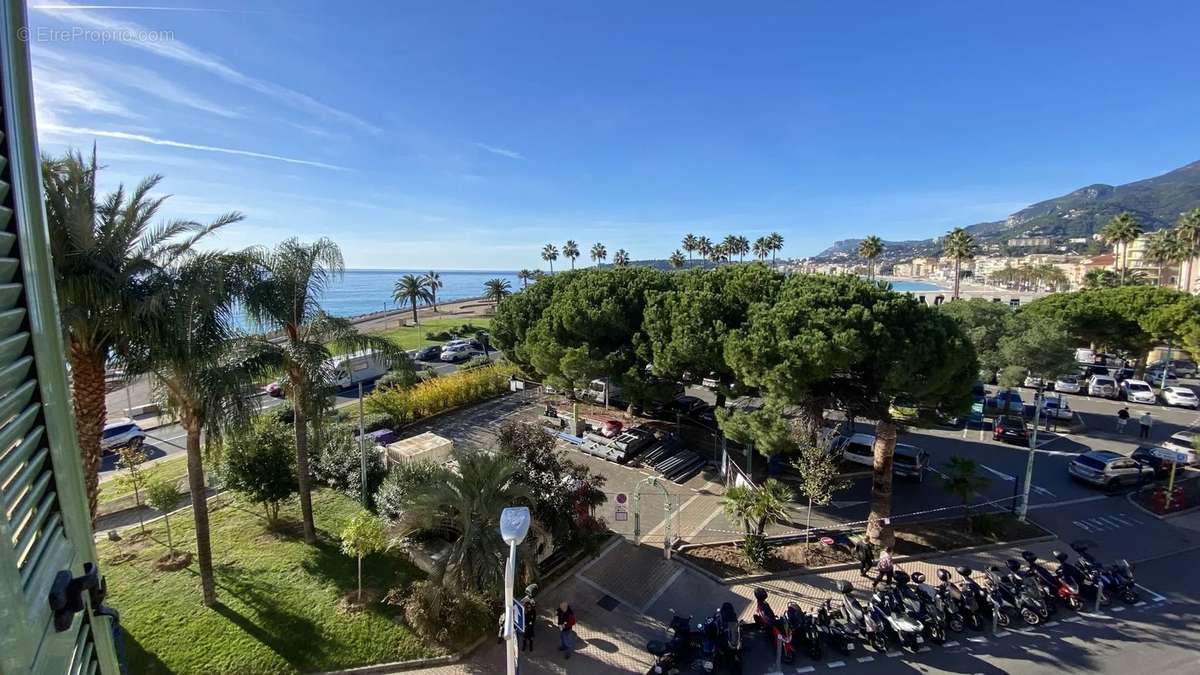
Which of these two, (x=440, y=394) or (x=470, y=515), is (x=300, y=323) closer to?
(x=470, y=515)

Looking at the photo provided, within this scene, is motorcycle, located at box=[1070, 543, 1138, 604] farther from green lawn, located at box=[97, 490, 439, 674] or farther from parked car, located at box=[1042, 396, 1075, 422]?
parked car, located at box=[1042, 396, 1075, 422]

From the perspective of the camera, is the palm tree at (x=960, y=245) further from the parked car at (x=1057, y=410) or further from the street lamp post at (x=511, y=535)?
the street lamp post at (x=511, y=535)

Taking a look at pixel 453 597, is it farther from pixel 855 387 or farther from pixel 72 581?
pixel 855 387

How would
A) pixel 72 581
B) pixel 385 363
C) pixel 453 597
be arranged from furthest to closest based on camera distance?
pixel 385 363, pixel 453 597, pixel 72 581

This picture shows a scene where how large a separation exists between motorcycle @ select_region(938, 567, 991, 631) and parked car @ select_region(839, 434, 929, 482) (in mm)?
6391

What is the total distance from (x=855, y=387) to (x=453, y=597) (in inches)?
481

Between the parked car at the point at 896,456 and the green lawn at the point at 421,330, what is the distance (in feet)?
94.8

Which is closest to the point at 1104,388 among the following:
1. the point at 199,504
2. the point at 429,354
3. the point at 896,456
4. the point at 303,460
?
the point at 896,456

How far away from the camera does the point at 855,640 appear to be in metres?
11.0

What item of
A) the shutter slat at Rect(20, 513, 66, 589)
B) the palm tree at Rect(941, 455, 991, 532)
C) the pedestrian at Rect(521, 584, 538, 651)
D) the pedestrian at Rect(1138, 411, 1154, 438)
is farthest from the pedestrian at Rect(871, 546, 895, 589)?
the pedestrian at Rect(1138, 411, 1154, 438)

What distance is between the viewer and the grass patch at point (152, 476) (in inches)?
651

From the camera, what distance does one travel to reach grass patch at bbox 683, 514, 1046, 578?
544 inches

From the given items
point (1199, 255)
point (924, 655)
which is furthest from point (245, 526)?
point (1199, 255)

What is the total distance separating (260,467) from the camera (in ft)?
45.4
